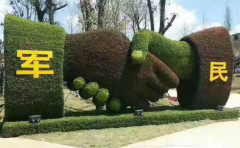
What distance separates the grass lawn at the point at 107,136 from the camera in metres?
6.81

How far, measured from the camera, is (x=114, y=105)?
9.01m

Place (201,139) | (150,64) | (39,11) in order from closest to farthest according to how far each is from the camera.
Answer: (201,139), (150,64), (39,11)

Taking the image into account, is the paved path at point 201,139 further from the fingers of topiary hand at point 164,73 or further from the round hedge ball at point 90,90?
the round hedge ball at point 90,90

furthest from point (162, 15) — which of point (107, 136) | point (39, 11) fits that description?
point (107, 136)

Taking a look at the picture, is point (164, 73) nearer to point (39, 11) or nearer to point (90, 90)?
point (90, 90)

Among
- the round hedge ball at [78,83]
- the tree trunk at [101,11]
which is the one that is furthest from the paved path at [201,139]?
the tree trunk at [101,11]

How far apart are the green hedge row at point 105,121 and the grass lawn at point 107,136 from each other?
0.19m

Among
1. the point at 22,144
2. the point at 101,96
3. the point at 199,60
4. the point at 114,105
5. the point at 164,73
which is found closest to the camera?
the point at 22,144

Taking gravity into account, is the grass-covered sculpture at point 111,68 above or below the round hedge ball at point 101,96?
above

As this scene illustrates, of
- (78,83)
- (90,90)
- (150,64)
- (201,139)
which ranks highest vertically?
(150,64)

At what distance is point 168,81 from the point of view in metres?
9.62

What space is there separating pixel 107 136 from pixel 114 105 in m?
1.62

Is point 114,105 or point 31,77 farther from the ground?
point 31,77

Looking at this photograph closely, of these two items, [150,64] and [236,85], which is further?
[236,85]
